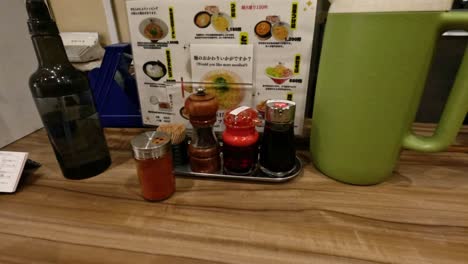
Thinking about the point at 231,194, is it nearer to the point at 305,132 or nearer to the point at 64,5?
the point at 305,132

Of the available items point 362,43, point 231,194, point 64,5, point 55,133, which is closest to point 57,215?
point 55,133

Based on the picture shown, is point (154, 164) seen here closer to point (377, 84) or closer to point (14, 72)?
point (377, 84)

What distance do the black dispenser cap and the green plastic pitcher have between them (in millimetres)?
443

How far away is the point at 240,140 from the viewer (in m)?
0.42

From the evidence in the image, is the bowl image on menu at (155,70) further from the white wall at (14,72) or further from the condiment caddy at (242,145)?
the white wall at (14,72)

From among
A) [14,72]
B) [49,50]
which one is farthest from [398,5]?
[14,72]

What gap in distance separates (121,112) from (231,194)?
1.35 ft

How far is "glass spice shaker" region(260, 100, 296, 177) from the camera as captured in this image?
406 mm

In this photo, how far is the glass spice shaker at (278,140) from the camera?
1.33 feet

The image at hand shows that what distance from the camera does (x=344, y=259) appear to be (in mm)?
295

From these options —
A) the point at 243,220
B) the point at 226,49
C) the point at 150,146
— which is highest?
the point at 226,49

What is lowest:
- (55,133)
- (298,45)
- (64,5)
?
(55,133)

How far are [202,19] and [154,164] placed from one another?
30 centimetres

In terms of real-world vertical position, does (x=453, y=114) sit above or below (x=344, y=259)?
above
